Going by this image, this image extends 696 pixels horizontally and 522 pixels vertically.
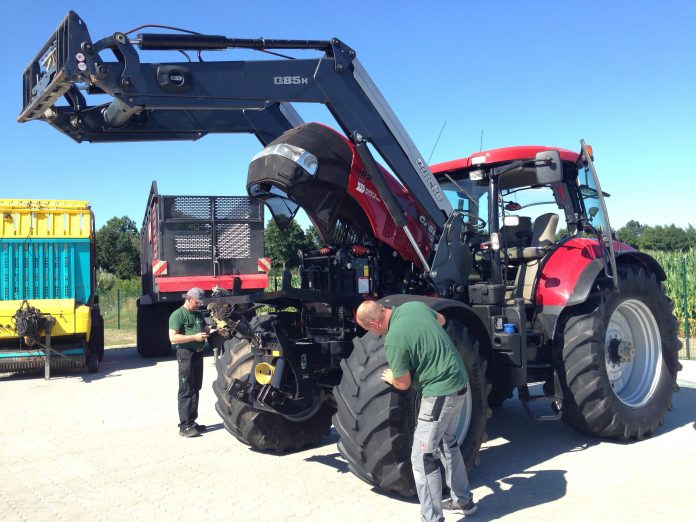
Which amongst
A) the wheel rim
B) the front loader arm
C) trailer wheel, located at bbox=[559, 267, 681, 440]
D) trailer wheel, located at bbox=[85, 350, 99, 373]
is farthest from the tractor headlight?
trailer wheel, located at bbox=[85, 350, 99, 373]

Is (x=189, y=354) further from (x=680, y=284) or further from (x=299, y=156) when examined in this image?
(x=680, y=284)

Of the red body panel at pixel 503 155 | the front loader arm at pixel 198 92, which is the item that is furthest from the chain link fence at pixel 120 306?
the red body panel at pixel 503 155

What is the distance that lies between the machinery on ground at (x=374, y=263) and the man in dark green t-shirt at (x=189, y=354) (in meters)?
1.00

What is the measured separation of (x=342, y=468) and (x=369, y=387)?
1495 mm

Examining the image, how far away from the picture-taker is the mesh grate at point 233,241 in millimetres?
13672

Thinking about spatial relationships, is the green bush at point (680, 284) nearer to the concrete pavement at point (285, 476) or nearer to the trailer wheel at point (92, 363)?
the concrete pavement at point (285, 476)

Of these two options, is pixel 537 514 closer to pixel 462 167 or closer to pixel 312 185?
pixel 312 185

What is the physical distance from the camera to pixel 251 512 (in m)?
4.82

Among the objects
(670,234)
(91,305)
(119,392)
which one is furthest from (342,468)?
(670,234)

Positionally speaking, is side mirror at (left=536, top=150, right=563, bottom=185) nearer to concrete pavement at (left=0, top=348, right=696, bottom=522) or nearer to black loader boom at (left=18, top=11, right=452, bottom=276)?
black loader boom at (left=18, top=11, right=452, bottom=276)

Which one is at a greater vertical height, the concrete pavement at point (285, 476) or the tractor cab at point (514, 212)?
the tractor cab at point (514, 212)

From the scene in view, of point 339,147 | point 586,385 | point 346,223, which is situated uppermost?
point 339,147

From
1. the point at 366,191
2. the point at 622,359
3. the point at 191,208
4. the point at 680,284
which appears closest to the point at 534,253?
the point at 622,359

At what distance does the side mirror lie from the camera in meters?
5.76
